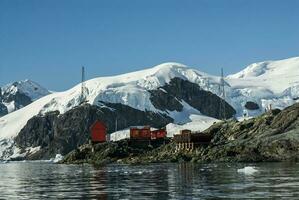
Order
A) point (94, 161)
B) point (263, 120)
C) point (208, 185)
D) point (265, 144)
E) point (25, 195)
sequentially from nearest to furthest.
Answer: point (25, 195), point (208, 185), point (265, 144), point (263, 120), point (94, 161)

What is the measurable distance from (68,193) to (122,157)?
443 ft

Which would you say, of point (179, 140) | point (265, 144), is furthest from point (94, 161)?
point (265, 144)

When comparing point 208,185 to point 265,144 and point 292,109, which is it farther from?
point 292,109

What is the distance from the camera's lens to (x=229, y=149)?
14275 cm

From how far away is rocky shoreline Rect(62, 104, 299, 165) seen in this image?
427 feet

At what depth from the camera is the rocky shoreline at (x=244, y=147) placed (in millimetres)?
130250

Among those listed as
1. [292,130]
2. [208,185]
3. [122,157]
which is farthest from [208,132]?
[208,185]

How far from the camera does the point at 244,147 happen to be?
14012 centimetres

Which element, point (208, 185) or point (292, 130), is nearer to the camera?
point (208, 185)

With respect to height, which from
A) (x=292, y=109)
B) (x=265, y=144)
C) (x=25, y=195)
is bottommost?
(x=25, y=195)

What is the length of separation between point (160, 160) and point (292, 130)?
138 feet

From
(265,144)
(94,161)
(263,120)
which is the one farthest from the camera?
(94,161)

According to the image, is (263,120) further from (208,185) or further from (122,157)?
(208,185)

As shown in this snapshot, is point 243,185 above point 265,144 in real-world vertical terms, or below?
below
